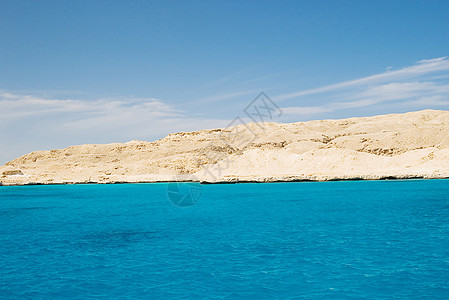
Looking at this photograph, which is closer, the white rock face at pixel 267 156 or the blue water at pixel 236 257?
the blue water at pixel 236 257

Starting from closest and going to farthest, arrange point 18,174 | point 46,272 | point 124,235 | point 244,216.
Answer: point 46,272, point 124,235, point 244,216, point 18,174

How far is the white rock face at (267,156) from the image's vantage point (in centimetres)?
6894

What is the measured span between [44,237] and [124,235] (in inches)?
170

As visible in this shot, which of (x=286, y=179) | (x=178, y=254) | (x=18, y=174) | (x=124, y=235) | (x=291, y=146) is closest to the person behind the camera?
(x=178, y=254)

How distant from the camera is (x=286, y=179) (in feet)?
224

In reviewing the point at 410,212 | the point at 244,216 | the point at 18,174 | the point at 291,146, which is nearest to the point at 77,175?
the point at 18,174

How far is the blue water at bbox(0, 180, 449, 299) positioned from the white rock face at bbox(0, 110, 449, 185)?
43898 mm

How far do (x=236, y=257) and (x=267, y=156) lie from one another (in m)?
65.7

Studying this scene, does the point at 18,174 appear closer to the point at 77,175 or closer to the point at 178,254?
the point at 77,175

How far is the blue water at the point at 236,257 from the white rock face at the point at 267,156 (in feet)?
144

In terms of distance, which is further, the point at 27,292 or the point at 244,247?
the point at 244,247

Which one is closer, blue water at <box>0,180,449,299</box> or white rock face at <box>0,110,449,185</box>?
blue water at <box>0,180,449,299</box>

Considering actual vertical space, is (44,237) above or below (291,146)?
below

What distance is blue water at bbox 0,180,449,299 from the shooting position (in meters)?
11.7
